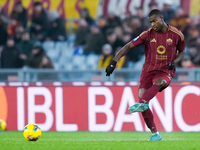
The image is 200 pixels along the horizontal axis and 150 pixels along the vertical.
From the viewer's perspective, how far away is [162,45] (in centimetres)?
670

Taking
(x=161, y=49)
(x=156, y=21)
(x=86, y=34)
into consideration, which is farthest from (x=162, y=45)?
(x=86, y=34)

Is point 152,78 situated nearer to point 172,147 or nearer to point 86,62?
point 172,147

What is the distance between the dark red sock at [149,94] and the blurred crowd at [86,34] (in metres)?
4.43

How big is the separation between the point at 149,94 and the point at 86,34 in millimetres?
7144

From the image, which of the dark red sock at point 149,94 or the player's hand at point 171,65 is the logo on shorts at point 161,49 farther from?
the dark red sock at point 149,94

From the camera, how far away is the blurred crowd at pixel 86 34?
11805mm

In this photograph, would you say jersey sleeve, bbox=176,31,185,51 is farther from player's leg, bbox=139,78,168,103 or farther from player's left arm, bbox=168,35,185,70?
player's leg, bbox=139,78,168,103

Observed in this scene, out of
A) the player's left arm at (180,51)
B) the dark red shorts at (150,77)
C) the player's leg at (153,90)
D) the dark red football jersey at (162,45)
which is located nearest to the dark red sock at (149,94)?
the player's leg at (153,90)

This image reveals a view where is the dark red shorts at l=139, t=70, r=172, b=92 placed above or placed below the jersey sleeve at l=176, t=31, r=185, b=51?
below

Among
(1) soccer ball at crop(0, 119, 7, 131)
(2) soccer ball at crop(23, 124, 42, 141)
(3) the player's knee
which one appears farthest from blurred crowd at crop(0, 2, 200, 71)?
(2) soccer ball at crop(23, 124, 42, 141)

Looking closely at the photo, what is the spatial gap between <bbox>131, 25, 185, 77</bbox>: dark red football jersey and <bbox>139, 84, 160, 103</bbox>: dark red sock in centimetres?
38

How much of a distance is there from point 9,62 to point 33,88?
216 centimetres

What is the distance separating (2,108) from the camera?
1033cm

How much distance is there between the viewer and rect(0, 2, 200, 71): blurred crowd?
1180cm
